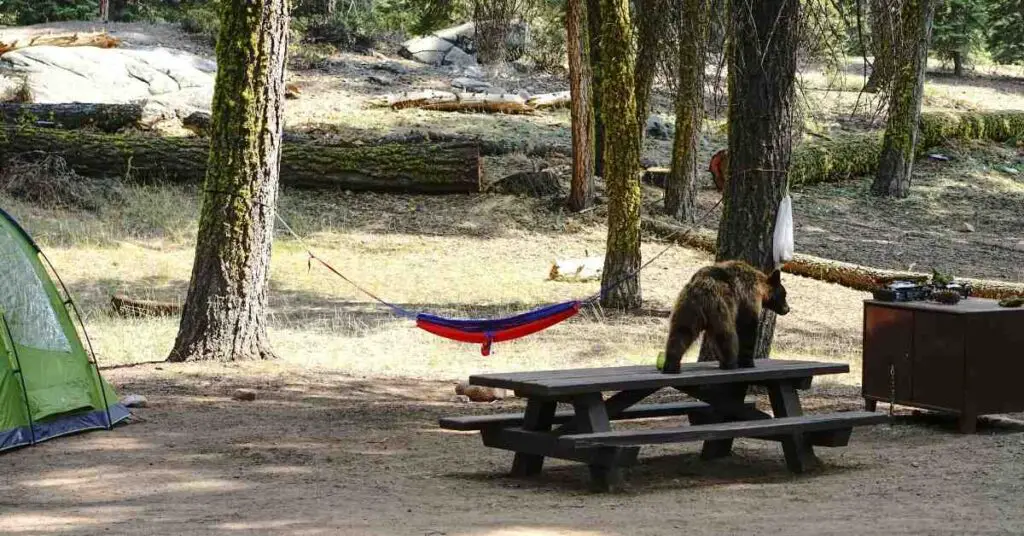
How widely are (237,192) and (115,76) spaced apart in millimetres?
15086

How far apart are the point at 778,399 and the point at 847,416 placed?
0.52 meters

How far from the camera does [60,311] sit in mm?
8273

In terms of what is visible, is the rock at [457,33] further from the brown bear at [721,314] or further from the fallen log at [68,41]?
the brown bear at [721,314]

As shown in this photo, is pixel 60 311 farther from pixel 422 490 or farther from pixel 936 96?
pixel 936 96

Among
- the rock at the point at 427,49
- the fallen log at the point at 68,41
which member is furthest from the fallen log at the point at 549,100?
the fallen log at the point at 68,41

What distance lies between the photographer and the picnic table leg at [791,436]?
6879 millimetres

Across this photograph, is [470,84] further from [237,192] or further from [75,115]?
[237,192]

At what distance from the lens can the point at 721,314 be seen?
267 inches

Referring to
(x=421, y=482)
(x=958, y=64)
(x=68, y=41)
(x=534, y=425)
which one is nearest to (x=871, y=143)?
(x=958, y=64)

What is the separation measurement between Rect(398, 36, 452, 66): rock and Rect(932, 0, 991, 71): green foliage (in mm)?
12834

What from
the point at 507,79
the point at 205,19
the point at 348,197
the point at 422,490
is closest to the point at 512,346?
the point at 422,490

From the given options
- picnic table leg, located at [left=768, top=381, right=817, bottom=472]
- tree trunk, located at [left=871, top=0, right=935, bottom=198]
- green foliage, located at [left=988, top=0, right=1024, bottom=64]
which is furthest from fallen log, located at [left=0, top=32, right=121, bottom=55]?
green foliage, located at [left=988, top=0, right=1024, bottom=64]

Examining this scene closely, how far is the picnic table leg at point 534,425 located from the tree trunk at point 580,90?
11527 mm

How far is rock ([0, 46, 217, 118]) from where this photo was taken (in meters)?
22.1
